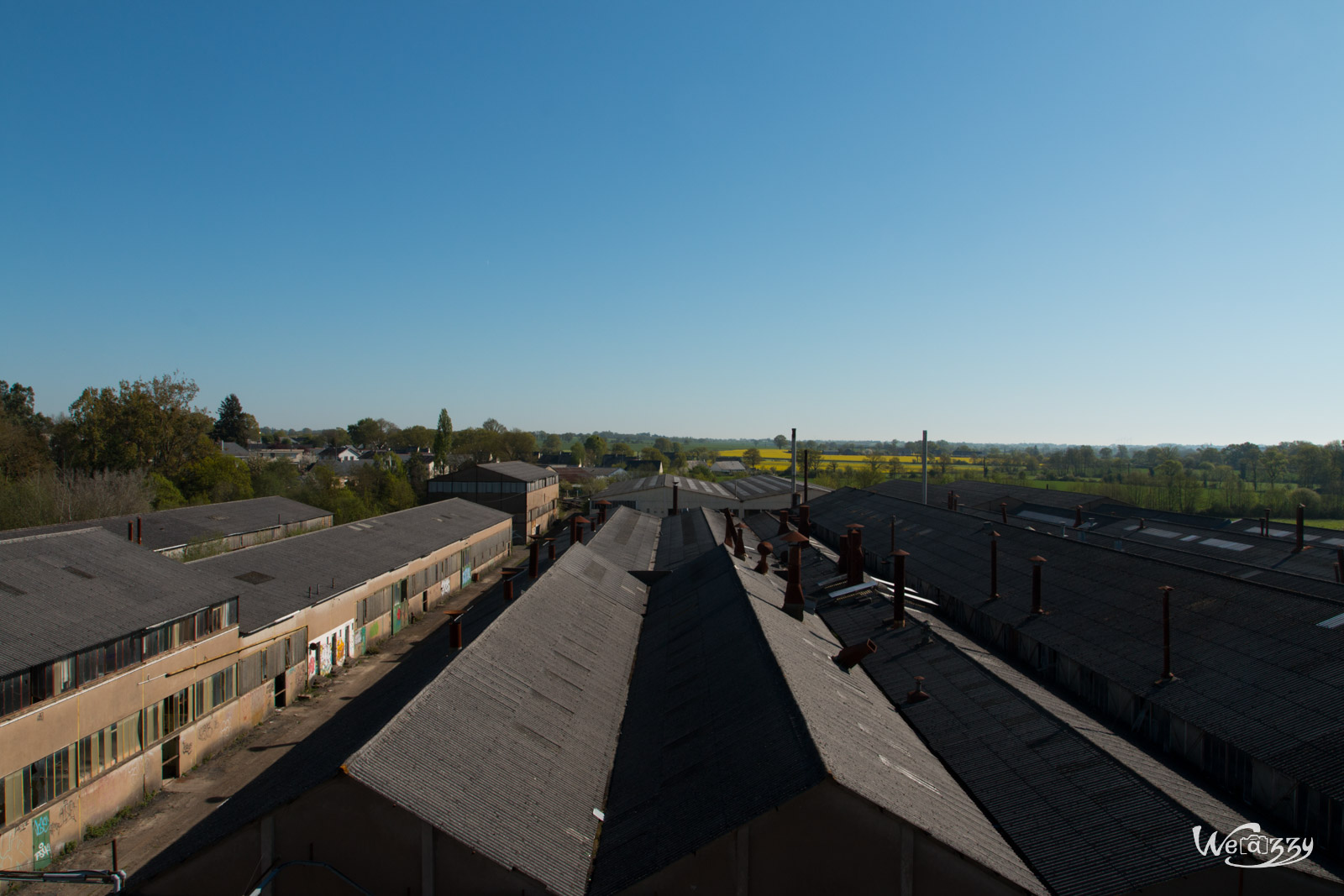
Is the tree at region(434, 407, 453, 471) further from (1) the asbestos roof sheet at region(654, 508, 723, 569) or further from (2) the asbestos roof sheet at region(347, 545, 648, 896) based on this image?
(2) the asbestos roof sheet at region(347, 545, 648, 896)

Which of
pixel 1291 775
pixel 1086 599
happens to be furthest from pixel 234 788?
pixel 1086 599

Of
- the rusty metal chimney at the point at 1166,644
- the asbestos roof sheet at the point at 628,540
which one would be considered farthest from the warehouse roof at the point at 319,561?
the rusty metal chimney at the point at 1166,644

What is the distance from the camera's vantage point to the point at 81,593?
68.0 feet

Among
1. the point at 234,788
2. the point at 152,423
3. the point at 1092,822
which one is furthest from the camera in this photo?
the point at 152,423

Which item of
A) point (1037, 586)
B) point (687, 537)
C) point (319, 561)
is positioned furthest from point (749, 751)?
Result: point (687, 537)

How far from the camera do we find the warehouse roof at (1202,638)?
15.3 m

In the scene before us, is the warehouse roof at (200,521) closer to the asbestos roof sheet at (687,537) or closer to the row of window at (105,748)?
the row of window at (105,748)

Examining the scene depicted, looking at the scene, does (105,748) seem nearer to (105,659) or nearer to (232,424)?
(105,659)

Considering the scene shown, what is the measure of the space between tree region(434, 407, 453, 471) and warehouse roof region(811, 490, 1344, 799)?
89217mm

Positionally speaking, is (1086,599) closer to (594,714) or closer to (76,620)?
(594,714)

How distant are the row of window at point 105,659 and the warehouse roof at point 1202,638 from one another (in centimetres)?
2707

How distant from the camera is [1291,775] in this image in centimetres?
1403

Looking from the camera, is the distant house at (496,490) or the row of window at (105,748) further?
the distant house at (496,490)

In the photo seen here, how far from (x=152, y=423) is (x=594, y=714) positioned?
58677 millimetres
